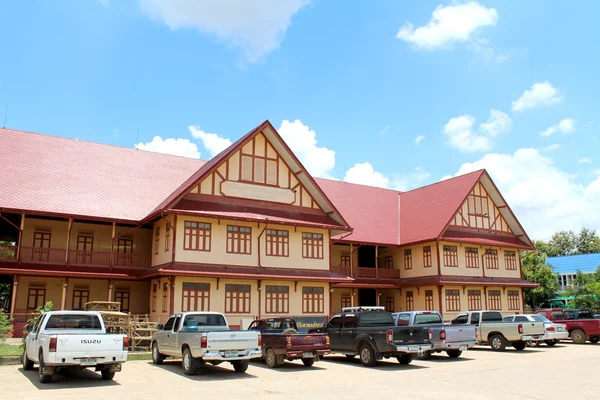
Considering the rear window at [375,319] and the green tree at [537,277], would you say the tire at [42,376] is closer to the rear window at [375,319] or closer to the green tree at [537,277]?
the rear window at [375,319]

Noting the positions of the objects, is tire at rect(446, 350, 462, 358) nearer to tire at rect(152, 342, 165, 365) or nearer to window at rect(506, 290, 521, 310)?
tire at rect(152, 342, 165, 365)

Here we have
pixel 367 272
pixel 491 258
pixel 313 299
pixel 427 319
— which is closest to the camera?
pixel 427 319

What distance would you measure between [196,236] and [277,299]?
18.6 feet

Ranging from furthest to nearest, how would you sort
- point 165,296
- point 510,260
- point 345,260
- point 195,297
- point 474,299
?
point 510,260, point 345,260, point 474,299, point 165,296, point 195,297

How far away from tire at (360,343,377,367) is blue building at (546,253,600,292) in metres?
66.2

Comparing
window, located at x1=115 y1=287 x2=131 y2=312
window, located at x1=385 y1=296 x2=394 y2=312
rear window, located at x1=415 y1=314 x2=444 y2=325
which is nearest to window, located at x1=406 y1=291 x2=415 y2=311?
window, located at x1=385 y1=296 x2=394 y2=312

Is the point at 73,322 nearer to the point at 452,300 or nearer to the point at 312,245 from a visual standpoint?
the point at 312,245

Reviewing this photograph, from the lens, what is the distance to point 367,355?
18234 mm

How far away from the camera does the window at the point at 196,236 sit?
26547 mm

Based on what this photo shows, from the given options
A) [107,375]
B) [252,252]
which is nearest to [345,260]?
[252,252]

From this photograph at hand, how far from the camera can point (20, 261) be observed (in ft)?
84.6

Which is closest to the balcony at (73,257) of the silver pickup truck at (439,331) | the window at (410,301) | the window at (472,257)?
the silver pickup truck at (439,331)

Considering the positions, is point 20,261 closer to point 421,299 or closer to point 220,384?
point 220,384

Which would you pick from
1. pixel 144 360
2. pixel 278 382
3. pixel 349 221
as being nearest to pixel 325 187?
pixel 349 221
